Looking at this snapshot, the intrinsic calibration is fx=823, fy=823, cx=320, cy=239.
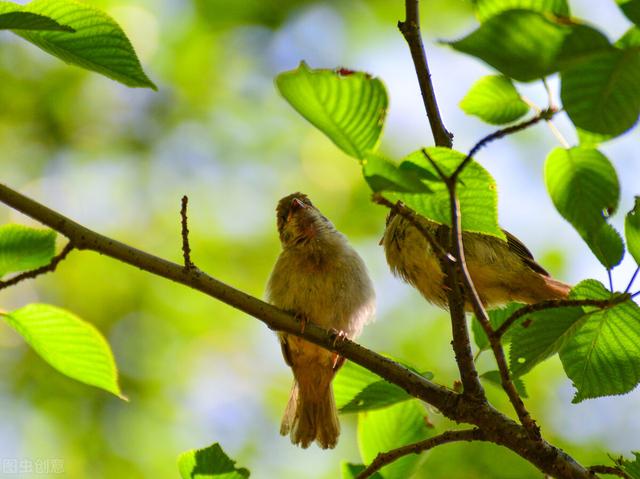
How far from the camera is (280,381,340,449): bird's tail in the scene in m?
5.15

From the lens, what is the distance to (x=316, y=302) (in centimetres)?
480

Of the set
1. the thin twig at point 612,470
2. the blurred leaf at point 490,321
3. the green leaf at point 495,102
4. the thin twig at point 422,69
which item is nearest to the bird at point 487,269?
the blurred leaf at point 490,321

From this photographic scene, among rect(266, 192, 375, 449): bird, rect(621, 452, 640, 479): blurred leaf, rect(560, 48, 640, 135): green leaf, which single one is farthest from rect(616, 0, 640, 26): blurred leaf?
rect(266, 192, 375, 449): bird

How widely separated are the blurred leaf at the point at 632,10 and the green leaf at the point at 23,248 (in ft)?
5.75

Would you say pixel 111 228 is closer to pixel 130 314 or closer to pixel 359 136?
pixel 130 314

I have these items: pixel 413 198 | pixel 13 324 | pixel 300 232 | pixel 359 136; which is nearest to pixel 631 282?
pixel 413 198

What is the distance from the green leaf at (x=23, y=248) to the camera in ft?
7.84

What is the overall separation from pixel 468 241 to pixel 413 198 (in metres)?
2.81

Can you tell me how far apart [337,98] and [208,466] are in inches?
48.0

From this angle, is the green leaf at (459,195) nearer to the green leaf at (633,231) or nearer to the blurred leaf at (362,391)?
the green leaf at (633,231)

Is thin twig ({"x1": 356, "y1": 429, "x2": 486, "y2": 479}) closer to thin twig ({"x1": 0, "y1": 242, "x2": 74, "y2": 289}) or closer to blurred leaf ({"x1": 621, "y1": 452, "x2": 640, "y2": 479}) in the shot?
blurred leaf ({"x1": 621, "y1": 452, "x2": 640, "y2": 479})

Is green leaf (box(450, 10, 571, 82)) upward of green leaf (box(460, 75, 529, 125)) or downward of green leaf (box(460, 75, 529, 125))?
downward

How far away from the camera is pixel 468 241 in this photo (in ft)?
15.4

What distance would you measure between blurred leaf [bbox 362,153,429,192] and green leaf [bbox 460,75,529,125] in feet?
1.13
